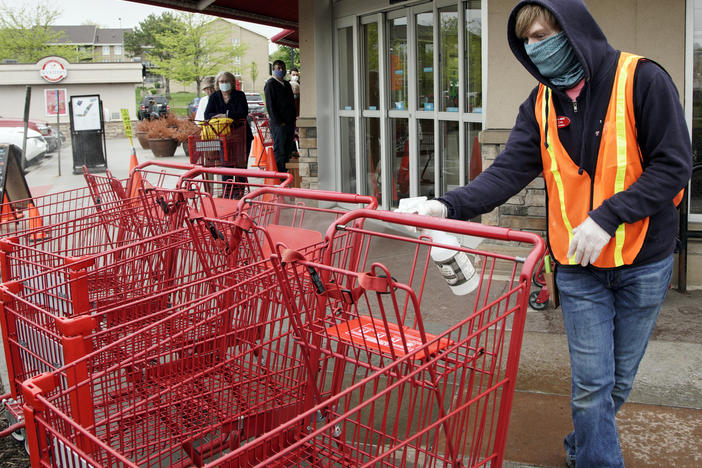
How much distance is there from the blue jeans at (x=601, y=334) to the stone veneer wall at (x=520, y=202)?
323 cm

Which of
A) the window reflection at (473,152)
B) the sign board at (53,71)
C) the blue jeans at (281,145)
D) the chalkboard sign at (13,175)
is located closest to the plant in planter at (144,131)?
the blue jeans at (281,145)

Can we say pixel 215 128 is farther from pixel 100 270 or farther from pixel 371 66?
pixel 100 270

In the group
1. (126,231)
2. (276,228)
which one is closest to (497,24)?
(276,228)

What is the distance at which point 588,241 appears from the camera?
2.55 m

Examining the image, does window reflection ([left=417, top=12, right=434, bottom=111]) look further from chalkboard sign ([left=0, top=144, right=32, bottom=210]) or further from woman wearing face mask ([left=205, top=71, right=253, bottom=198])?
chalkboard sign ([left=0, top=144, right=32, bottom=210])

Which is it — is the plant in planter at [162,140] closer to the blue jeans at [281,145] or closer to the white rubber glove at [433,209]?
the blue jeans at [281,145]

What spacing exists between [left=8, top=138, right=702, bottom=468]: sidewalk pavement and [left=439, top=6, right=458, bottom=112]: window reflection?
109 inches

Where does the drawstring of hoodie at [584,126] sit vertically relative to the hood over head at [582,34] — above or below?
below

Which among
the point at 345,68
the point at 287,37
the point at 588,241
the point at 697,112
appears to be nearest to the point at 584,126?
the point at 588,241

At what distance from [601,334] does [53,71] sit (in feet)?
141

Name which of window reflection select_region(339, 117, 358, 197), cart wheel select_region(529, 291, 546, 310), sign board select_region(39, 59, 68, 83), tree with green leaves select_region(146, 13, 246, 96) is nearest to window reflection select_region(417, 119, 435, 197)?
window reflection select_region(339, 117, 358, 197)

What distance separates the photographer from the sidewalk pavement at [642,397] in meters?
3.48

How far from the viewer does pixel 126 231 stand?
560cm

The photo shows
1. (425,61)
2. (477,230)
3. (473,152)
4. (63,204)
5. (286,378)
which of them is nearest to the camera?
(477,230)
